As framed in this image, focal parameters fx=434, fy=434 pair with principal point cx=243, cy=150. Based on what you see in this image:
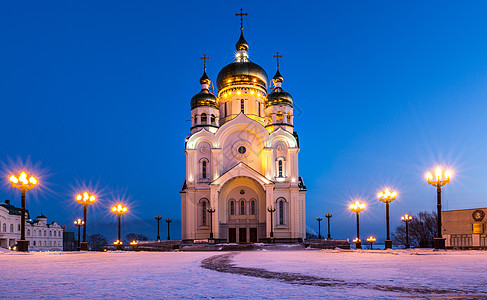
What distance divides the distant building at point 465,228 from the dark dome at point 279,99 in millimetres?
21197

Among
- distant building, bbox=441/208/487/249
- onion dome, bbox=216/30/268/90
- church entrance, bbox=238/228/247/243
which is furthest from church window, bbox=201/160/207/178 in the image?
distant building, bbox=441/208/487/249

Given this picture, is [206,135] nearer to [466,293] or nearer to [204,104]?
[204,104]

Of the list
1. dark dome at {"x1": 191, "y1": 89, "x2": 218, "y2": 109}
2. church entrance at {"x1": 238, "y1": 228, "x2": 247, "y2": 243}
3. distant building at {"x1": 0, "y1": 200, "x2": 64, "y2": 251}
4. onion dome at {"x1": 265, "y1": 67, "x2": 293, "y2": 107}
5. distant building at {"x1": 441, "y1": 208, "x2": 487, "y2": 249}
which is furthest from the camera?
distant building at {"x1": 0, "y1": 200, "x2": 64, "y2": 251}

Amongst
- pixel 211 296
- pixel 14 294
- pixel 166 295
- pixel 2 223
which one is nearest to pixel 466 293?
pixel 211 296

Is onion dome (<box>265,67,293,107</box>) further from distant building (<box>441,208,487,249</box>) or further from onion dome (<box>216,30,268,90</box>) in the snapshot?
distant building (<box>441,208,487,249</box>)

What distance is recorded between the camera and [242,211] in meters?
43.7

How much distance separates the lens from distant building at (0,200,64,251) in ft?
205

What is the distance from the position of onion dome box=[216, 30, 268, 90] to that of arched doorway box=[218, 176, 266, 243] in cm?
1296

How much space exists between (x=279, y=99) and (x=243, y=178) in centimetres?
1064

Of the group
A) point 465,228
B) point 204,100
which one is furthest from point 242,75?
point 465,228

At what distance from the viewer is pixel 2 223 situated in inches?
2437

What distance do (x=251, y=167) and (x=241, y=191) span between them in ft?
8.97

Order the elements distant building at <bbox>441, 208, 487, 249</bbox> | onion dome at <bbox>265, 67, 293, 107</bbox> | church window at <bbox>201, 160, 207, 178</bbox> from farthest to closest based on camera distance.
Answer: onion dome at <bbox>265, 67, 293, 107</bbox>
church window at <bbox>201, 160, 207, 178</bbox>
distant building at <bbox>441, 208, 487, 249</bbox>

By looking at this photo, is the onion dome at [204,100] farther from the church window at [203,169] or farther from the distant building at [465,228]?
the distant building at [465,228]
